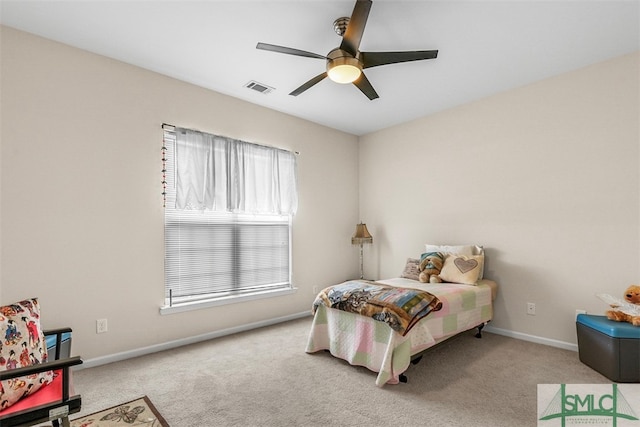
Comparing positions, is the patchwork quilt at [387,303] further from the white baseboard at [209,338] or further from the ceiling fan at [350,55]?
the ceiling fan at [350,55]

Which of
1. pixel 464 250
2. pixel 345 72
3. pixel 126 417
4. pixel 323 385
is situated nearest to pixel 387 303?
pixel 323 385

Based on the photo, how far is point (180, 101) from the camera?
3.46 m

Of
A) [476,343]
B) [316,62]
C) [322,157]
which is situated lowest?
[476,343]

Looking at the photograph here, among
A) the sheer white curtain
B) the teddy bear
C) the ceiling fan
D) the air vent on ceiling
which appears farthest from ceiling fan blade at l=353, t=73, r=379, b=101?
the teddy bear

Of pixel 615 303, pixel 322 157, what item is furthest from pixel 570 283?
pixel 322 157

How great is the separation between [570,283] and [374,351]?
86.9 inches

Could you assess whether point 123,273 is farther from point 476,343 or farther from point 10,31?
point 476,343

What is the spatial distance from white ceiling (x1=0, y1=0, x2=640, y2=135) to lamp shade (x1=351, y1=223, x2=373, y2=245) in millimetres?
2084

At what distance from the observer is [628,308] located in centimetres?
266

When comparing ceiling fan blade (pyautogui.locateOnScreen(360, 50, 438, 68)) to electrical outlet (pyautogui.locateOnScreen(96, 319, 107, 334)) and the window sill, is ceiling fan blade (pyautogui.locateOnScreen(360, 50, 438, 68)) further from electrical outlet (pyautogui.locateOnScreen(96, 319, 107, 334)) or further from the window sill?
electrical outlet (pyautogui.locateOnScreen(96, 319, 107, 334))

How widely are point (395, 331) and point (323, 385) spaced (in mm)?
702

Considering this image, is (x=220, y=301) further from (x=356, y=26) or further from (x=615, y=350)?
(x=615, y=350)

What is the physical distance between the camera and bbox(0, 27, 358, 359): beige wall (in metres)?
2.57

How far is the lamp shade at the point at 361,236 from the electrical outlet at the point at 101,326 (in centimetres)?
324
